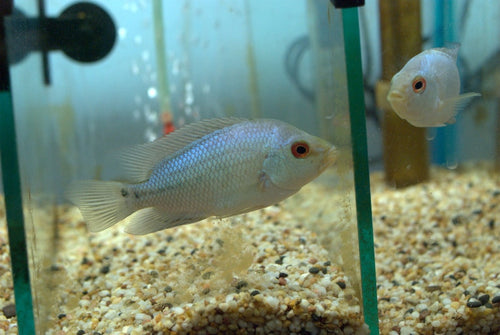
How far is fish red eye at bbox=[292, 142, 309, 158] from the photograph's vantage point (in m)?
1.70

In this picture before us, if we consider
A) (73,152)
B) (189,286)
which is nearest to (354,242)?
(189,286)

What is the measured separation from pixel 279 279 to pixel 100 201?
0.87 meters

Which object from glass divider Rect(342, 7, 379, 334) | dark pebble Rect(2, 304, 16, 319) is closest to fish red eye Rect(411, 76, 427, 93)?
glass divider Rect(342, 7, 379, 334)

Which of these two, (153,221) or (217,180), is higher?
(217,180)

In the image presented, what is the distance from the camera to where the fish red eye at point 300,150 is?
1.70 metres

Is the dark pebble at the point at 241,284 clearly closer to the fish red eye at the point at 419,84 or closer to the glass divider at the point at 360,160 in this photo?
the glass divider at the point at 360,160

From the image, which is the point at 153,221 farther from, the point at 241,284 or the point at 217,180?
the point at 241,284

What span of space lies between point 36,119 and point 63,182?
156 cm

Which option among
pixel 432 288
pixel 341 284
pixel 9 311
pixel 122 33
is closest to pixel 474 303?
pixel 432 288

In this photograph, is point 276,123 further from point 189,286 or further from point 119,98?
point 119,98

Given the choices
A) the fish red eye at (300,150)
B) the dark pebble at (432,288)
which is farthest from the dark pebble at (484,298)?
the fish red eye at (300,150)

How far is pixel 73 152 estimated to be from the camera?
17.3 ft

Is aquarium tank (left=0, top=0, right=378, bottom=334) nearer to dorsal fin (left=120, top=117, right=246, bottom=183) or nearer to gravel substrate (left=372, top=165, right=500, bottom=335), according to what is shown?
dorsal fin (left=120, top=117, right=246, bottom=183)

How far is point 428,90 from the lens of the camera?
1844 mm
